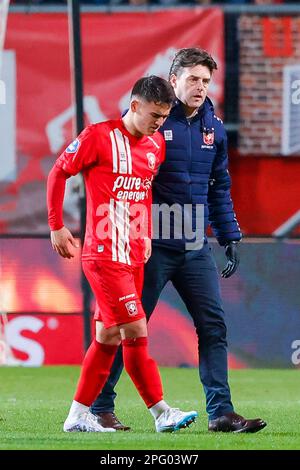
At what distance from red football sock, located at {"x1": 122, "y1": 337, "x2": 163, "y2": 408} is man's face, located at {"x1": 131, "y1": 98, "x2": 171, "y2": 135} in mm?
1048

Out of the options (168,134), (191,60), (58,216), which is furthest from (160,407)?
(191,60)

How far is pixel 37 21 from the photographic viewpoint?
1288 centimetres

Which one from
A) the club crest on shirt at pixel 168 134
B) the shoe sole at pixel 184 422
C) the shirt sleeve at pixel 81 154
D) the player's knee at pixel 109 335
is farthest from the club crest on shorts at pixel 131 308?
the club crest on shirt at pixel 168 134

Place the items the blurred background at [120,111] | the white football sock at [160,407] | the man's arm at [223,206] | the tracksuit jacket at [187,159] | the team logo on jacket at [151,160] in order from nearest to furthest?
the white football sock at [160,407] < the team logo on jacket at [151,160] < the tracksuit jacket at [187,159] < the man's arm at [223,206] < the blurred background at [120,111]

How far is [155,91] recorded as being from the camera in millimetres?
7004

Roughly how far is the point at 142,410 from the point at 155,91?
2481 mm

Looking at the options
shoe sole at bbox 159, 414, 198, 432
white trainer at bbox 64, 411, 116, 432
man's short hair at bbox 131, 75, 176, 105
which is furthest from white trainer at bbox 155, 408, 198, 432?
man's short hair at bbox 131, 75, 176, 105

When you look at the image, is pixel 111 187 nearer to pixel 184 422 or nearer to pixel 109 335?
pixel 109 335

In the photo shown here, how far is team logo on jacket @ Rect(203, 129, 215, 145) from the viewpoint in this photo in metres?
7.50

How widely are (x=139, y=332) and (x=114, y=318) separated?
0.48ft

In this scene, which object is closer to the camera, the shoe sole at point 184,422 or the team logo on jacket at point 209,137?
the shoe sole at point 184,422

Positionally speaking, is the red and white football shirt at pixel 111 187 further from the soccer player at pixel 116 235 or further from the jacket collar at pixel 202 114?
the jacket collar at pixel 202 114

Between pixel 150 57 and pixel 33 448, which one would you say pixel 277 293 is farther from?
pixel 33 448

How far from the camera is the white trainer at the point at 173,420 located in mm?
6977
